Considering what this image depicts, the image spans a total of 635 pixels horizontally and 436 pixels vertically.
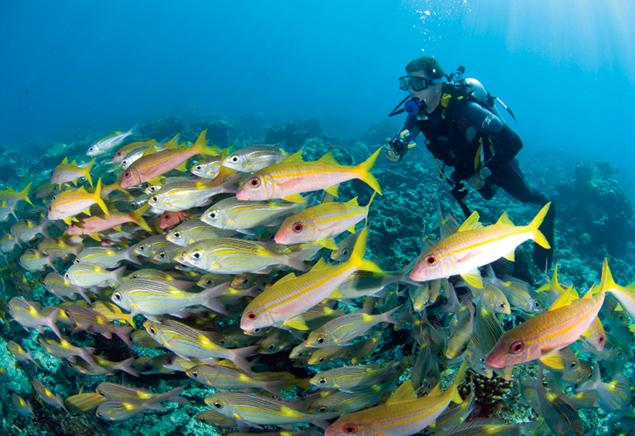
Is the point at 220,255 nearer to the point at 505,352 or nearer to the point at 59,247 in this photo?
the point at 505,352

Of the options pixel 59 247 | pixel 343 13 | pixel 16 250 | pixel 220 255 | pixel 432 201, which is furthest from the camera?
pixel 343 13

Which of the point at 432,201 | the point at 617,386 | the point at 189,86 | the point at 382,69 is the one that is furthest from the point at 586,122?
the point at 617,386

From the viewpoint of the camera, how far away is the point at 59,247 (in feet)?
14.5

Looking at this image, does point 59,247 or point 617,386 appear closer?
point 617,386

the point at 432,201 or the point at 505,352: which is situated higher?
the point at 505,352

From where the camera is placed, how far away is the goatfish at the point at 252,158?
3.53 meters

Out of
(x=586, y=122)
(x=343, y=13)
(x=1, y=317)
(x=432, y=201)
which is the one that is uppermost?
(x=343, y=13)

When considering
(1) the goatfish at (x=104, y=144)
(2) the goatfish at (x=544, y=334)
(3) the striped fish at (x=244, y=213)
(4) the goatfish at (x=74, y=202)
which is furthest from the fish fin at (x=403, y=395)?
(1) the goatfish at (x=104, y=144)

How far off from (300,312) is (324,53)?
159 meters

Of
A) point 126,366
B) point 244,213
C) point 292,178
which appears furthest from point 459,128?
point 126,366

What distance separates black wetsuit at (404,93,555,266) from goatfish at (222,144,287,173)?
4.51 m

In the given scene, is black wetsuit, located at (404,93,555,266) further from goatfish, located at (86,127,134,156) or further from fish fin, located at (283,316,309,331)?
goatfish, located at (86,127,134,156)

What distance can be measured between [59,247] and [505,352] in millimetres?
4896

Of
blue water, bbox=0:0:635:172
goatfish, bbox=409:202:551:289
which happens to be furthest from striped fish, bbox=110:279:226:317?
blue water, bbox=0:0:635:172
